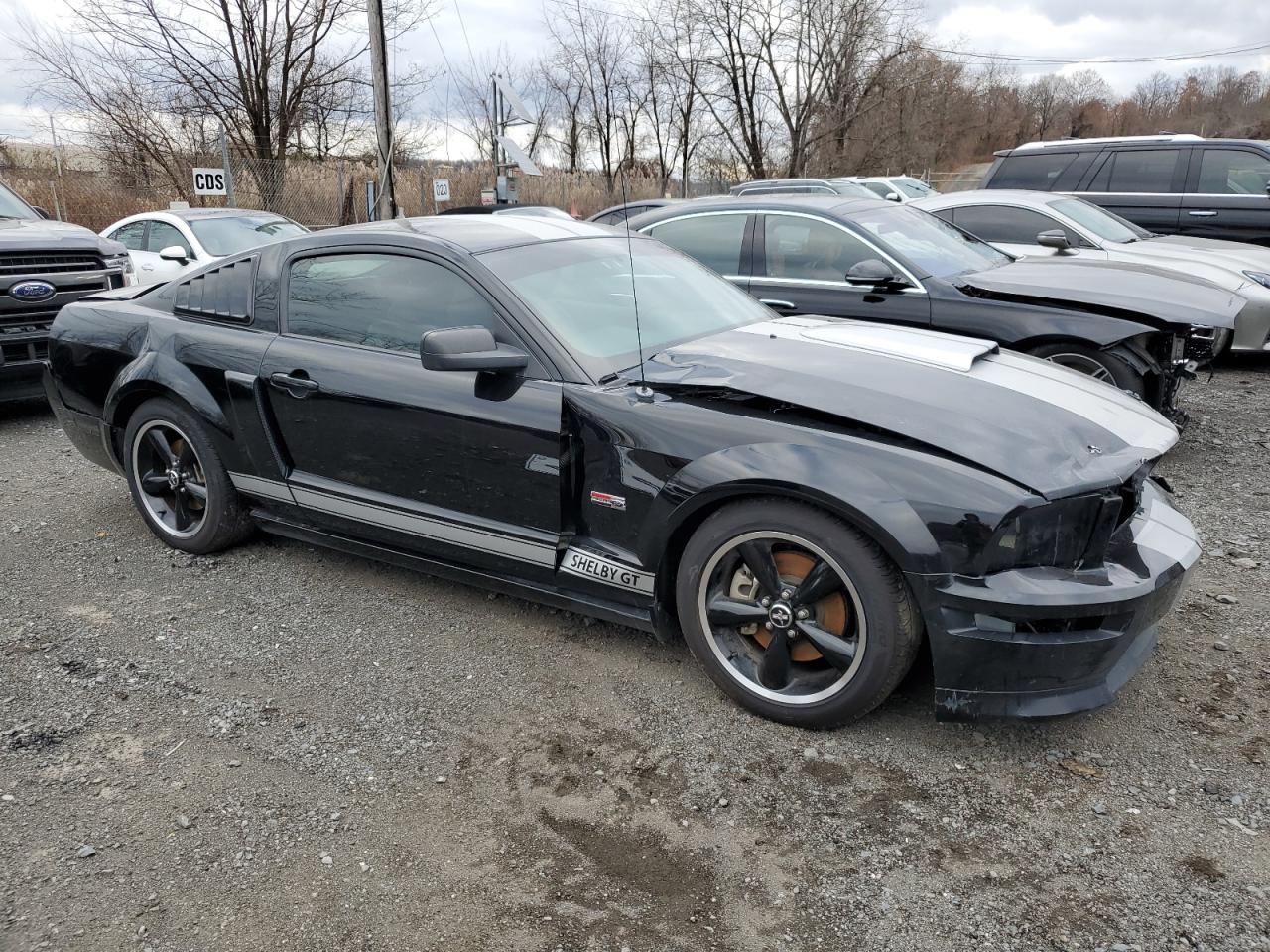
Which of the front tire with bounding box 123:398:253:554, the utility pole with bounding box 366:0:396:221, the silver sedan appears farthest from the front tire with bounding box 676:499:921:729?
the utility pole with bounding box 366:0:396:221

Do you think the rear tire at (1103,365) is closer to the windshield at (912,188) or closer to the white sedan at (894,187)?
the white sedan at (894,187)

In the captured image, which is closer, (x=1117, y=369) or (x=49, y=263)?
(x=1117, y=369)

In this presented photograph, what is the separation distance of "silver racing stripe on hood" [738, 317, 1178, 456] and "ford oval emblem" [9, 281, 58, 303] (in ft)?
19.0

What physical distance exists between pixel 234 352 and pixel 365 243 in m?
0.79

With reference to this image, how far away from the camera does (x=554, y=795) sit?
2715 millimetres

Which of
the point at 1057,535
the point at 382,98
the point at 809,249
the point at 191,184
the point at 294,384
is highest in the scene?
the point at 382,98

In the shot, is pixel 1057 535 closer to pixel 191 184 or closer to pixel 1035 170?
pixel 1035 170

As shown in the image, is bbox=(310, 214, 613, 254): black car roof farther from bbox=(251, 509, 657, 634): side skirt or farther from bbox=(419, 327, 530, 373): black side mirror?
bbox=(251, 509, 657, 634): side skirt

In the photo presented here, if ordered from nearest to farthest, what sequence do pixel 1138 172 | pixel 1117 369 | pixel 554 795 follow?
pixel 554 795
pixel 1117 369
pixel 1138 172

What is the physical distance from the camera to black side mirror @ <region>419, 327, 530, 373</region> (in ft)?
10.2

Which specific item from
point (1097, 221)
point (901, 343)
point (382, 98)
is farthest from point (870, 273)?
point (382, 98)

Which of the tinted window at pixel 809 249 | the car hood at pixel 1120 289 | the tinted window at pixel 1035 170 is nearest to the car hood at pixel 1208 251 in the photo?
the car hood at pixel 1120 289

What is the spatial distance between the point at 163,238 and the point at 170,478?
663 cm

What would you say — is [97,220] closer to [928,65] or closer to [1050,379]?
[1050,379]
